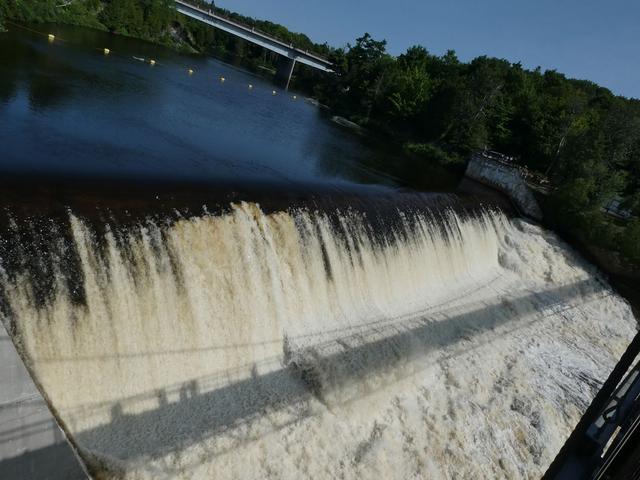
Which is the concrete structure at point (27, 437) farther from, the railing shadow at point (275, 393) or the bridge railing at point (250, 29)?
the bridge railing at point (250, 29)

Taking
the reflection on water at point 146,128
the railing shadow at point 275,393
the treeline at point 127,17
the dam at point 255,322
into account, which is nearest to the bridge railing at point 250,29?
the treeline at point 127,17

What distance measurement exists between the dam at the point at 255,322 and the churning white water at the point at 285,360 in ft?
0.12

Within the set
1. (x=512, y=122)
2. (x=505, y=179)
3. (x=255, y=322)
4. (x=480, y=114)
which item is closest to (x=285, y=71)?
(x=480, y=114)

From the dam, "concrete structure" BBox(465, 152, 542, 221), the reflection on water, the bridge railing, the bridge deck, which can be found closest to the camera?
the dam

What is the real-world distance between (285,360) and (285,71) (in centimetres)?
5639

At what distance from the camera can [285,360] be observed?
375 inches

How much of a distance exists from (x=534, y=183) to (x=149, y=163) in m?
20.2

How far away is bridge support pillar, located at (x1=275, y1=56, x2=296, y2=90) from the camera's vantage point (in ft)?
192

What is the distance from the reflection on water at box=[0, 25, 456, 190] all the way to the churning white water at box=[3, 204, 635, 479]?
330 cm

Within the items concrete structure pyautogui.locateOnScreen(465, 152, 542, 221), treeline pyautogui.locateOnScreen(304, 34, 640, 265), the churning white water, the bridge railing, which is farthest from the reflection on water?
the bridge railing

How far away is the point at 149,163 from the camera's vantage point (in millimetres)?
13344

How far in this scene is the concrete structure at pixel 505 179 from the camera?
23.3m

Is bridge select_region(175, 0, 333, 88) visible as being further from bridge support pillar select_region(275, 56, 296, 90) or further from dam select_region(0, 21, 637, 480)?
dam select_region(0, 21, 637, 480)

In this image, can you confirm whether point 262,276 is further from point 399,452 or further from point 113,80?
point 113,80
